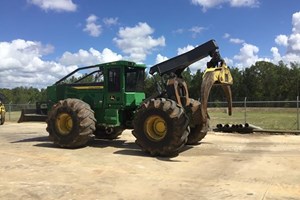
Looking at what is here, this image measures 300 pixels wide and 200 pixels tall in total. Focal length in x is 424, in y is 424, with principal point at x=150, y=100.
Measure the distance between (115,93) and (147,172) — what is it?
15.5 feet

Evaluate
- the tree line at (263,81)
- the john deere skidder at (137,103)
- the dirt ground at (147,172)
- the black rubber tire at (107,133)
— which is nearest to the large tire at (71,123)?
the john deere skidder at (137,103)

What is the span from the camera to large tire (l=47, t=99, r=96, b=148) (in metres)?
13.5

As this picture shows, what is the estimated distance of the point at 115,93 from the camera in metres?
14.1

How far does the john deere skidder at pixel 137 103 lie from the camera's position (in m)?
12.1

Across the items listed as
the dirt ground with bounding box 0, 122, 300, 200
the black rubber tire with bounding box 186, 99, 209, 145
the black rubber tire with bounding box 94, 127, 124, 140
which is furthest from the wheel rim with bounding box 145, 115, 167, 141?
the black rubber tire with bounding box 94, 127, 124, 140

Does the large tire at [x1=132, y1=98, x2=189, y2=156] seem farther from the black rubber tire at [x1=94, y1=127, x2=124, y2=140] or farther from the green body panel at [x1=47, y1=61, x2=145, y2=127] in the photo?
the black rubber tire at [x1=94, y1=127, x2=124, y2=140]

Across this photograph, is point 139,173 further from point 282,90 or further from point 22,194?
point 282,90

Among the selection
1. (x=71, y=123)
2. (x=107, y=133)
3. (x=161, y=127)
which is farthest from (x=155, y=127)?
(x=107, y=133)

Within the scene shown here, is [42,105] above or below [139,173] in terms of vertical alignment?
above

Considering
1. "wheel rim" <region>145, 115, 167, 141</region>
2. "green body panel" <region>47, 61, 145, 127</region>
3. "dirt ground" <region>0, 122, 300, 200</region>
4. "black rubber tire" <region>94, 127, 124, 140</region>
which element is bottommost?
"dirt ground" <region>0, 122, 300, 200</region>

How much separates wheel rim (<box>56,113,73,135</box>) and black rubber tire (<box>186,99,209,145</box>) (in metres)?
4.02

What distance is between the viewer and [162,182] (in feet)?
28.9

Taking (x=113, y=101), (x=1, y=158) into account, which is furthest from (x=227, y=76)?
(x=1, y=158)

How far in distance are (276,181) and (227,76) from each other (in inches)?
187
